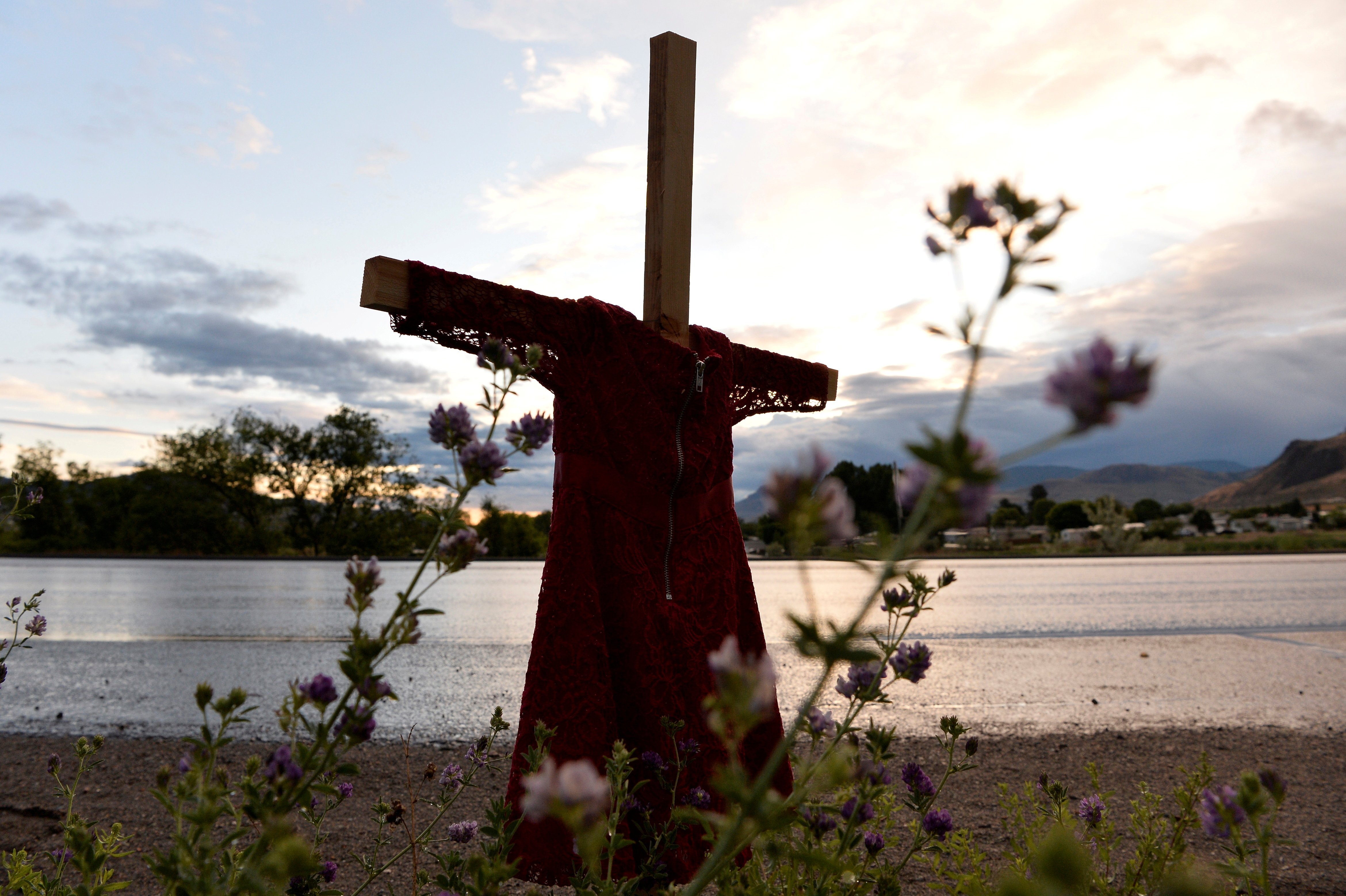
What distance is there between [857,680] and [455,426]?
79 centimetres

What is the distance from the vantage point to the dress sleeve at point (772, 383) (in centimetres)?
308

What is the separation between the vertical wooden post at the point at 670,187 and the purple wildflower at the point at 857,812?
1.69m

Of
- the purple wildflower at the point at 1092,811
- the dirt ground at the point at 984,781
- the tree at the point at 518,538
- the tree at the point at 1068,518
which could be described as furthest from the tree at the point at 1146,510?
the purple wildflower at the point at 1092,811

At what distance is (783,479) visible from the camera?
0.75 meters

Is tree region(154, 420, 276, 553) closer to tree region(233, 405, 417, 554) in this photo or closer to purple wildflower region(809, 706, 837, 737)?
tree region(233, 405, 417, 554)

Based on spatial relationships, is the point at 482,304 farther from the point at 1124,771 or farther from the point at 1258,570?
the point at 1258,570

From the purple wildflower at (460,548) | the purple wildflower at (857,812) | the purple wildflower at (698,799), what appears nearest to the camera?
the purple wildflower at (460,548)

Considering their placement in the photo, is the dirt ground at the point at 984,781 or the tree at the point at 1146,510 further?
the tree at the point at 1146,510

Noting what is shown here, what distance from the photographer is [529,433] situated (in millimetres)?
1060

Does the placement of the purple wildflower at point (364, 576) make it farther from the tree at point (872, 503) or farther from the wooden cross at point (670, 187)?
the wooden cross at point (670, 187)

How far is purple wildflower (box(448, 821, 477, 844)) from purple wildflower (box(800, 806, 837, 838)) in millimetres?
790

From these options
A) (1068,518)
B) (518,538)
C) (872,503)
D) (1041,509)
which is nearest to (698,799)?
(872,503)

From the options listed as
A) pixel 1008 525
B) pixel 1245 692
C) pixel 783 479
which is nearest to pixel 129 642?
pixel 783 479

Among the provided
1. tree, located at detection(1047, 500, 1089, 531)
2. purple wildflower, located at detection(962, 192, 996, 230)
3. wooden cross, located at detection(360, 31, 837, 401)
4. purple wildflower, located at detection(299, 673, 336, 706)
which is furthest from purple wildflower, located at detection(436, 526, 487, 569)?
tree, located at detection(1047, 500, 1089, 531)
